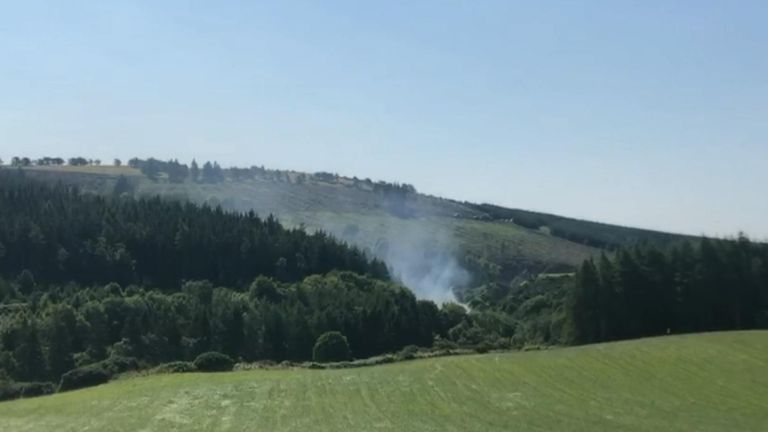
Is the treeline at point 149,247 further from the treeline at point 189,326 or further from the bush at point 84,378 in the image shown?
the bush at point 84,378

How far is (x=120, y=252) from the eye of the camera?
158250 mm

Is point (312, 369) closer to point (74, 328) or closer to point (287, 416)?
point (287, 416)

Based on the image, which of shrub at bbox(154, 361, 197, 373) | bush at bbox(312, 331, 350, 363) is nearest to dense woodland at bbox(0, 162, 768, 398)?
shrub at bbox(154, 361, 197, 373)

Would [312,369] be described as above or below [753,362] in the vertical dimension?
below

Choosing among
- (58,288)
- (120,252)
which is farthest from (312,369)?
(120,252)

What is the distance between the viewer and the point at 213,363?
8419cm

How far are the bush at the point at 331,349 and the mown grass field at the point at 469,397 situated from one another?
97.5ft

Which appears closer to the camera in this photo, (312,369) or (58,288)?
(312,369)

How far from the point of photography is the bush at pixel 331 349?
105 metres

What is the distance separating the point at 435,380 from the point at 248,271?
10450 centimetres

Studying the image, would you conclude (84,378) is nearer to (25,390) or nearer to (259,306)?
(25,390)

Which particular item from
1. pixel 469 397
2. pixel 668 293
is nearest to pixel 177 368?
pixel 469 397

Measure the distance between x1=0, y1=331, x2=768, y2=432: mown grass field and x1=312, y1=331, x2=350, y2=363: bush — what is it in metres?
29.7

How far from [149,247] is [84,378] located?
86227 mm
